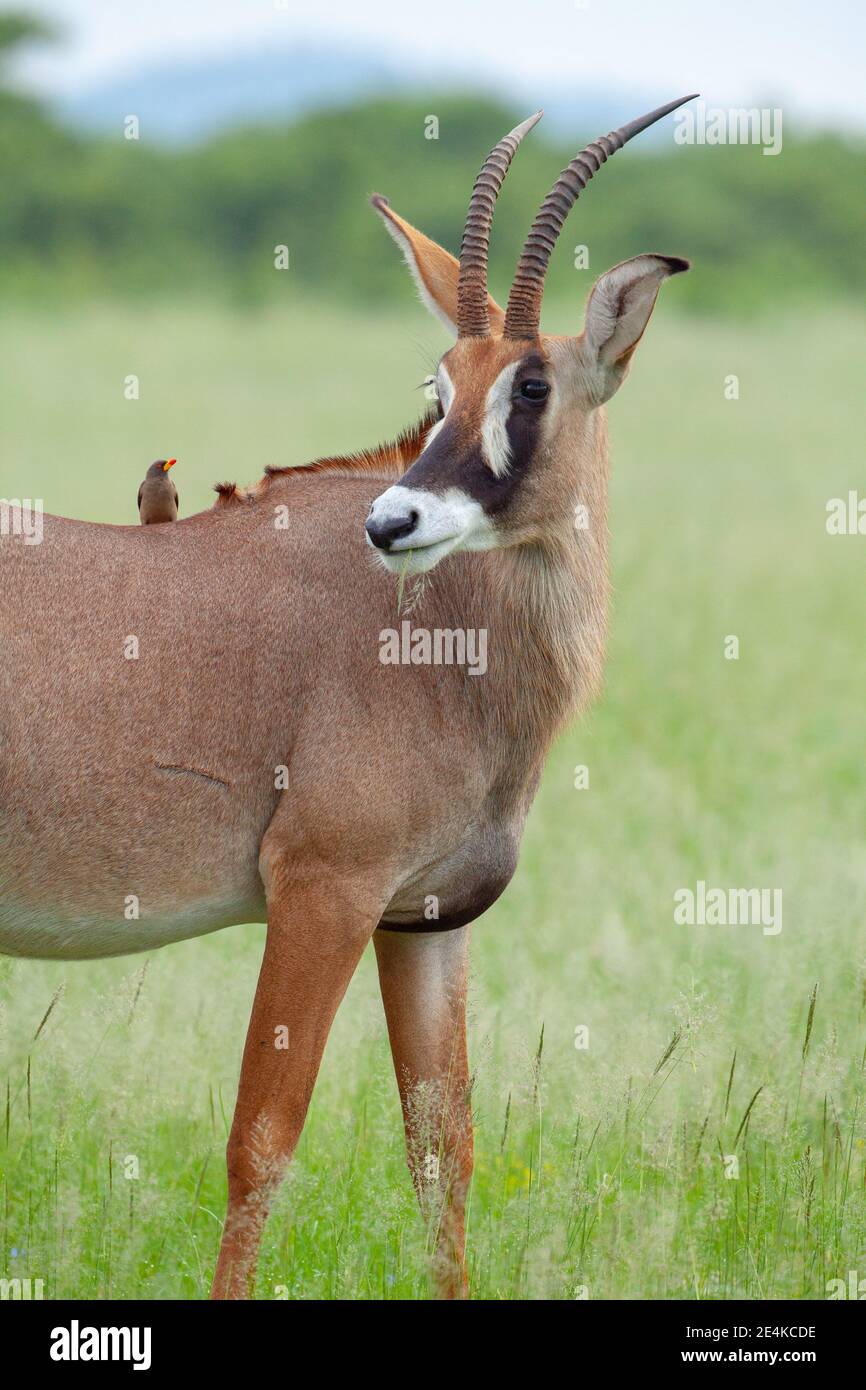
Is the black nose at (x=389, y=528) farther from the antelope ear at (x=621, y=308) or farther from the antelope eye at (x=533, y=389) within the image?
the antelope ear at (x=621, y=308)

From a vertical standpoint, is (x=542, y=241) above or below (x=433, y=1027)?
above

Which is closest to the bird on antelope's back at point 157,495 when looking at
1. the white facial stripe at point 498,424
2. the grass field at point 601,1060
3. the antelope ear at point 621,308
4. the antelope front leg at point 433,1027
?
the grass field at point 601,1060

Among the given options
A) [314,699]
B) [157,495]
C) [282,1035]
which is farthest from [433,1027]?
[157,495]

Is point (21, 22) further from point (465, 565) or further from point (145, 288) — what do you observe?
point (465, 565)

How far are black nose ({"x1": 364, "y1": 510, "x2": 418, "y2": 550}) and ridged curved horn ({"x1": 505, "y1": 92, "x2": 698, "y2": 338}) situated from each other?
0.92 meters

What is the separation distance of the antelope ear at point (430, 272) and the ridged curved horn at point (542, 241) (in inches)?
15.9

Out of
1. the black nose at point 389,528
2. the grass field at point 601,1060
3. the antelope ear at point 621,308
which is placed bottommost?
the grass field at point 601,1060

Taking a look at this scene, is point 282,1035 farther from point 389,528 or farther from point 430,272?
point 430,272

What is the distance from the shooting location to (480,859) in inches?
251

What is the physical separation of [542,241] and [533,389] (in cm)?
53

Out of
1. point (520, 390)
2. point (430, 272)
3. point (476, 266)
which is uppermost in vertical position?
point (430, 272)

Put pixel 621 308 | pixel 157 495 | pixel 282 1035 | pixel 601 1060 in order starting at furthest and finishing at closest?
pixel 601 1060 < pixel 157 495 < pixel 621 308 < pixel 282 1035

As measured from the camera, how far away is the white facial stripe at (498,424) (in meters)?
6.02

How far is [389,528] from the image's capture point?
5.62 meters
